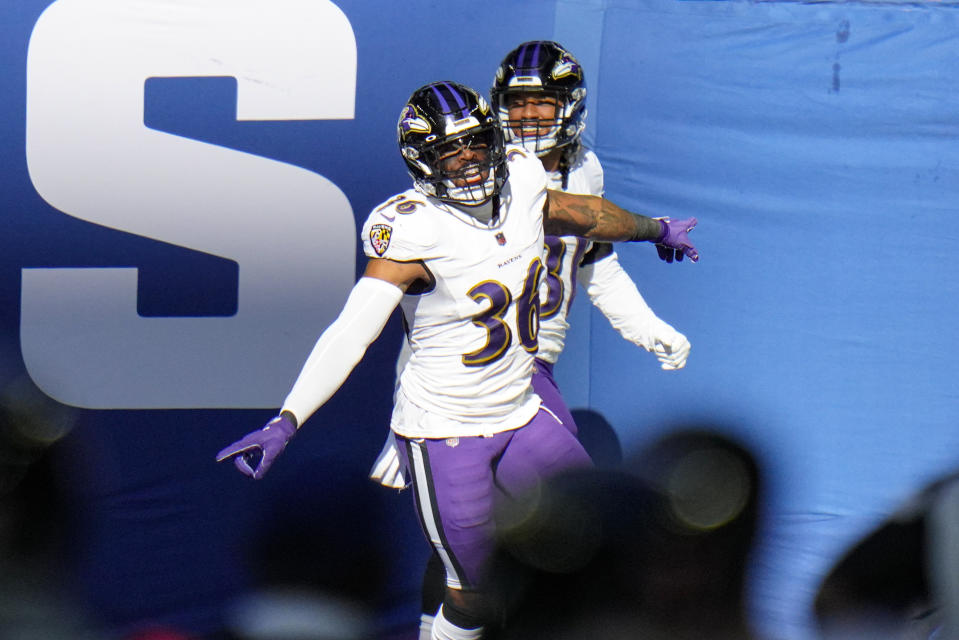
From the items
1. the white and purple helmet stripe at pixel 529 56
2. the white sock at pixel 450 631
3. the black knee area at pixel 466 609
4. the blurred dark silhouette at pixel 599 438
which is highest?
the white and purple helmet stripe at pixel 529 56

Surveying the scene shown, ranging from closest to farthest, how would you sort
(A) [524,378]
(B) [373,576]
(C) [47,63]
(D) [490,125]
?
(D) [490,125]
(A) [524,378]
(C) [47,63]
(B) [373,576]

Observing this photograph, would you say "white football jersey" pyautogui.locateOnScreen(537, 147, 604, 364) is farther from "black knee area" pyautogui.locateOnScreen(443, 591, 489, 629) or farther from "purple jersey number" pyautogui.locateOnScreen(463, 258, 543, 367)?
"black knee area" pyautogui.locateOnScreen(443, 591, 489, 629)

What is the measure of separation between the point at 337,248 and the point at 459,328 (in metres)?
0.76

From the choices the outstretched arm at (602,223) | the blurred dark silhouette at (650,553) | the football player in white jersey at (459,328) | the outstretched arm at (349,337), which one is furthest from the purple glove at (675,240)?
the outstretched arm at (349,337)

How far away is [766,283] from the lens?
10.1 feet

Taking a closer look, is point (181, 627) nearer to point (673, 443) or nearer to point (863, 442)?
point (673, 443)

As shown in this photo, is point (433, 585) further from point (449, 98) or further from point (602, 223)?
point (449, 98)

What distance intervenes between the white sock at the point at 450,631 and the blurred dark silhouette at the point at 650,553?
0.30 m

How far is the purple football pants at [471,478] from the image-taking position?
2.39 meters

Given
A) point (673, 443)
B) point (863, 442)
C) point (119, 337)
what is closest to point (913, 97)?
point (863, 442)

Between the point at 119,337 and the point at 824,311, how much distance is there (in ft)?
6.83

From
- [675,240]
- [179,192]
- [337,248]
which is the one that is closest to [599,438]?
[675,240]

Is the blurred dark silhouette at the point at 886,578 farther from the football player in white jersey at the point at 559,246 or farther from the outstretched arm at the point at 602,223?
the outstretched arm at the point at 602,223

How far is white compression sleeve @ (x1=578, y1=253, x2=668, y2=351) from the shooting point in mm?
2842
